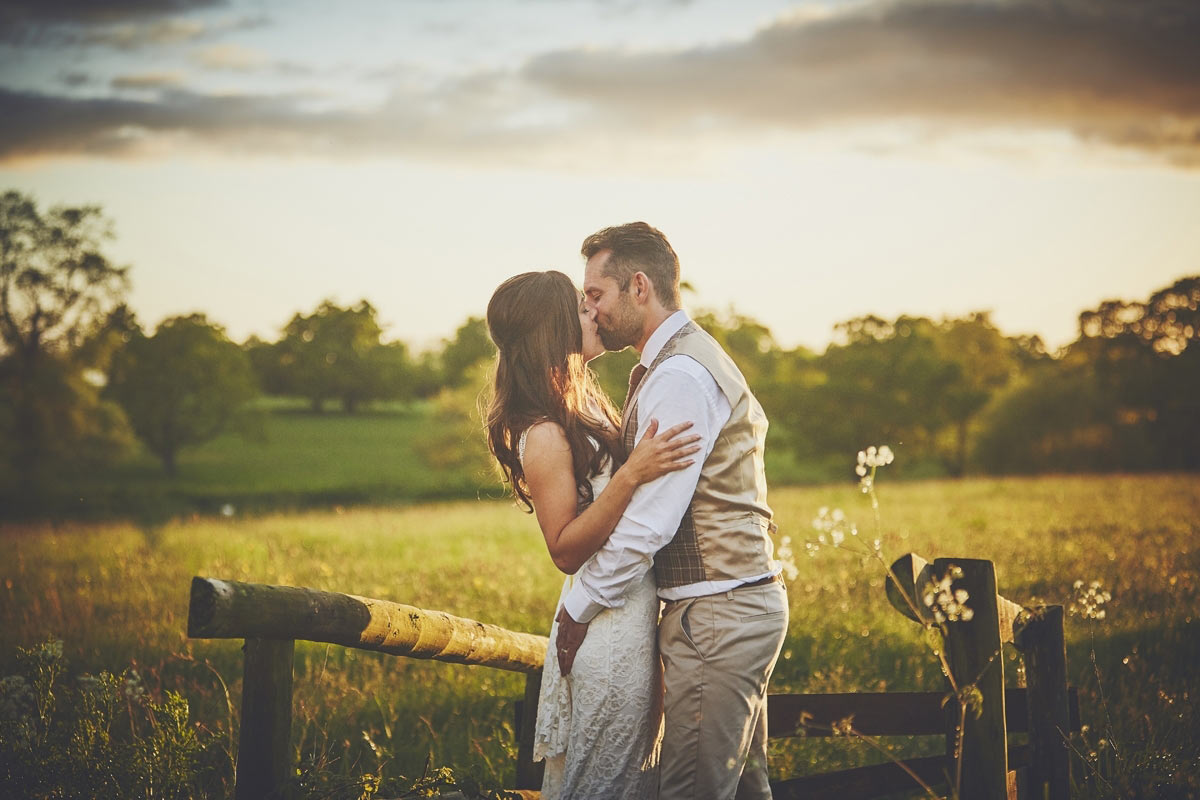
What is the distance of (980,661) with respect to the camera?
3.12m

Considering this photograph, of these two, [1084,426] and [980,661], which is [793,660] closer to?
[980,661]

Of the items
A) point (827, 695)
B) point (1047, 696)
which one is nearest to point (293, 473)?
point (827, 695)

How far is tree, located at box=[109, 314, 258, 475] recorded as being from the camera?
45.0 meters

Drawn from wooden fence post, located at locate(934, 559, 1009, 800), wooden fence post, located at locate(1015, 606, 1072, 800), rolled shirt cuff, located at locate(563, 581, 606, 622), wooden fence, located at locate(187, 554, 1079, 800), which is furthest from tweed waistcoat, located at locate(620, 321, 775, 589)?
wooden fence post, located at locate(1015, 606, 1072, 800)

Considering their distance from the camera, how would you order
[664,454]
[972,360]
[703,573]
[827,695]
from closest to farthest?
1. [664,454]
2. [703,573]
3. [827,695]
4. [972,360]

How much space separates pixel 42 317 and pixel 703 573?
128 feet

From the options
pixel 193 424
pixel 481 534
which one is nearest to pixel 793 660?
pixel 481 534

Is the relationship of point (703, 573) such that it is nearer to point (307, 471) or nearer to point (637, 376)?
point (637, 376)

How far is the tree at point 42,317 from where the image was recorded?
34.1 metres

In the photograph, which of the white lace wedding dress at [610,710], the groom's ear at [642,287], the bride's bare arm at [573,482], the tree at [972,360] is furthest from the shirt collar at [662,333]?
the tree at [972,360]

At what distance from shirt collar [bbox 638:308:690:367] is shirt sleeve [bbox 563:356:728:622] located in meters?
0.25

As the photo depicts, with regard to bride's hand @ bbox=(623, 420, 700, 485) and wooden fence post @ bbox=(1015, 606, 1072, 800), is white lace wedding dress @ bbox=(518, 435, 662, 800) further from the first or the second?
wooden fence post @ bbox=(1015, 606, 1072, 800)

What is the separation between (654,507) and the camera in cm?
306

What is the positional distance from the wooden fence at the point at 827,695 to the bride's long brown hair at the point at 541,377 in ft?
2.63
